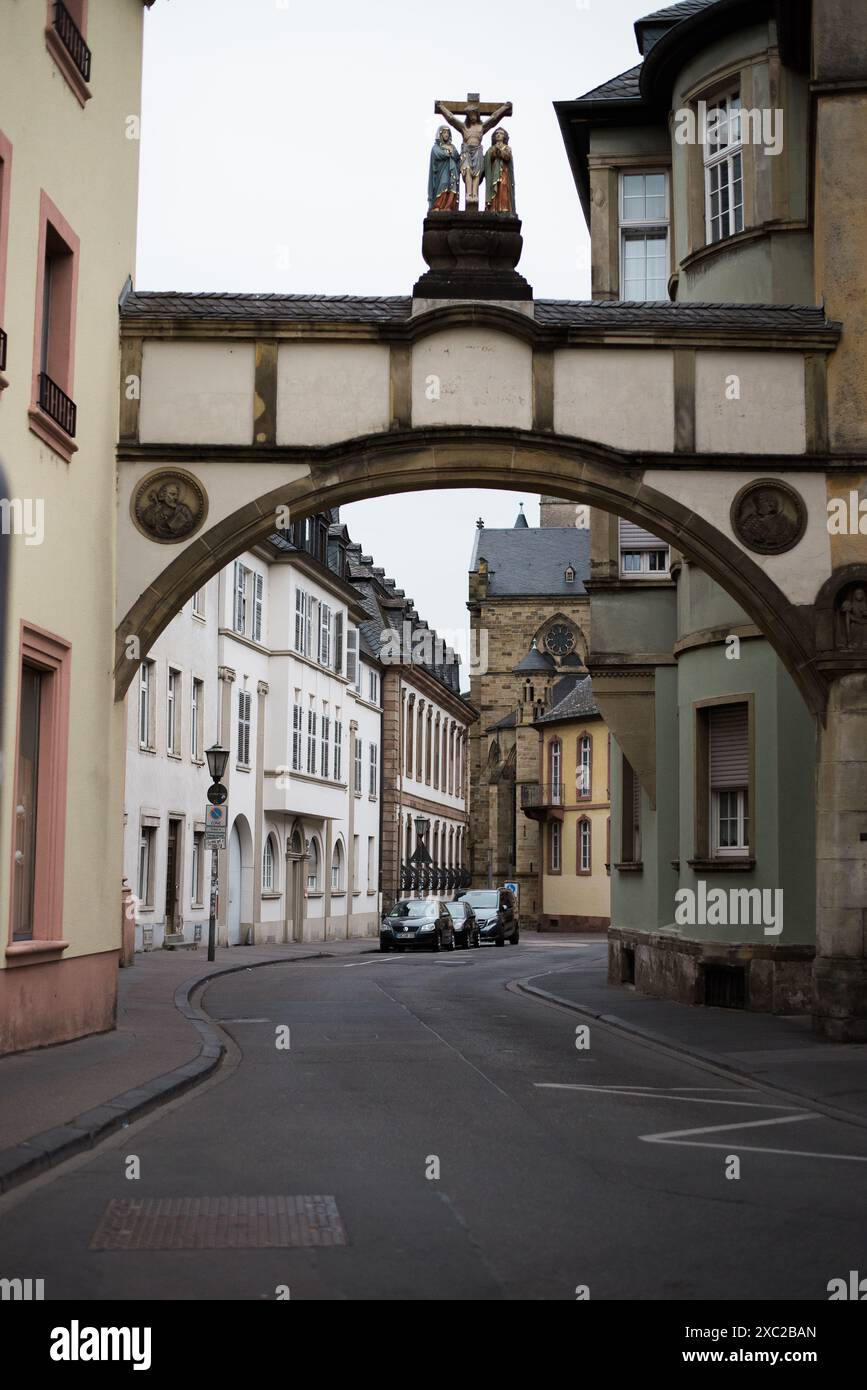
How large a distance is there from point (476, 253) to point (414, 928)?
99.6 feet

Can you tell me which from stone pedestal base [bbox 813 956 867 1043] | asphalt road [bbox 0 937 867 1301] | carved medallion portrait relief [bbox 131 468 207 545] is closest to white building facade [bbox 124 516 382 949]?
carved medallion portrait relief [bbox 131 468 207 545]

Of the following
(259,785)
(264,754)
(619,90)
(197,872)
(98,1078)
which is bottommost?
(98,1078)

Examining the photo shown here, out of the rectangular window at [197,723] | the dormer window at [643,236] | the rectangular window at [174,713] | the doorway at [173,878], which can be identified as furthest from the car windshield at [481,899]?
the dormer window at [643,236]

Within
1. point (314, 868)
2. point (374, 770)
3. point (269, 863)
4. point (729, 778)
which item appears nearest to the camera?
point (729, 778)

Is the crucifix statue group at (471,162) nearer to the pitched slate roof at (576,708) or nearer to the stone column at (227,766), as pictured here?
the stone column at (227,766)

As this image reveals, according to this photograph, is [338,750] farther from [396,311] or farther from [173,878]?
[396,311]

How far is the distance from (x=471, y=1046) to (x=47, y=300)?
798 cm

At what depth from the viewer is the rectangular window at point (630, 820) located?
26.9 m

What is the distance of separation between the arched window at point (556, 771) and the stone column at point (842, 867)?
6024 cm

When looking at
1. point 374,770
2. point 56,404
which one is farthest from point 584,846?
point 56,404

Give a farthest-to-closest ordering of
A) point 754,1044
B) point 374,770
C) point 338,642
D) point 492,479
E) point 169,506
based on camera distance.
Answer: point 374,770 < point 338,642 < point 492,479 < point 169,506 < point 754,1044

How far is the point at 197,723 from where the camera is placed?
40844 mm
